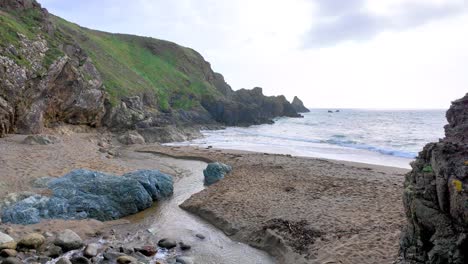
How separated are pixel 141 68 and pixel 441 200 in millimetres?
73768

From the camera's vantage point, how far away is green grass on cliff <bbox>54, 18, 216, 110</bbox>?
53875mm

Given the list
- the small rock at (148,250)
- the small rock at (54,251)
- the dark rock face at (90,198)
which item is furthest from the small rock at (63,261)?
the dark rock face at (90,198)

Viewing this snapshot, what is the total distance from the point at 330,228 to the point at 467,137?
16.7 feet

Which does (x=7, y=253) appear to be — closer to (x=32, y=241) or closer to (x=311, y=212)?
(x=32, y=241)

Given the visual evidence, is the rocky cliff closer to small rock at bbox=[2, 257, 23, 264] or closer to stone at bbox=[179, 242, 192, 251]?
small rock at bbox=[2, 257, 23, 264]

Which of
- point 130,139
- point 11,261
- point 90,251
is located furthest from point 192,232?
point 130,139

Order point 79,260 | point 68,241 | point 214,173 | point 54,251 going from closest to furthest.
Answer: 1. point 79,260
2. point 54,251
3. point 68,241
4. point 214,173

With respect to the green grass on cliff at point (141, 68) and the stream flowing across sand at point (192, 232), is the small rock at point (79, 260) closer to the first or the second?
the stream flowing across sand at point (192, 232)

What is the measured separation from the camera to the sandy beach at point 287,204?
843cm

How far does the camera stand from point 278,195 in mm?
13172

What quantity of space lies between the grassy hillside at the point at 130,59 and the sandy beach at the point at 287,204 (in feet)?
37.5

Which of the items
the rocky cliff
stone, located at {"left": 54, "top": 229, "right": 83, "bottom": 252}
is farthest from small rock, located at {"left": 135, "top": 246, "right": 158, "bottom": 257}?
the rocky cliff

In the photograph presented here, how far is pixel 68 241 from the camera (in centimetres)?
823

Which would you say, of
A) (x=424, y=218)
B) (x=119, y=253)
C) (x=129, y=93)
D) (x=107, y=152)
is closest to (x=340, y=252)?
(x=424, y=218)
